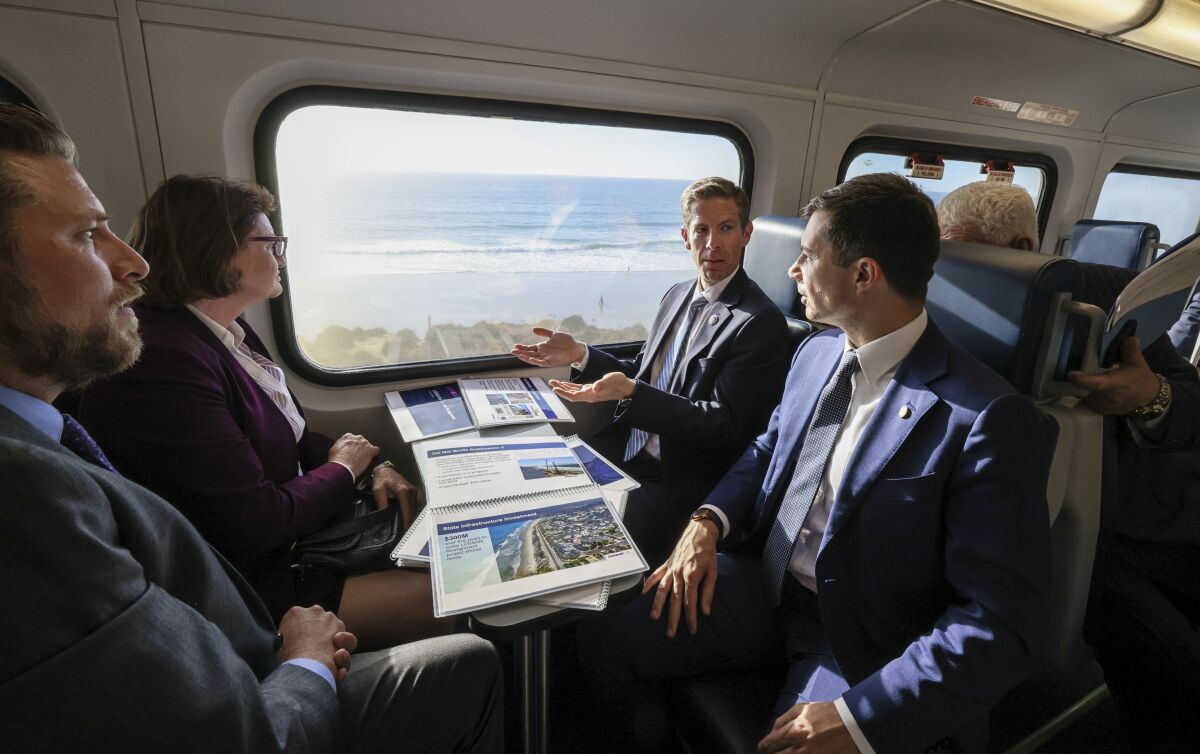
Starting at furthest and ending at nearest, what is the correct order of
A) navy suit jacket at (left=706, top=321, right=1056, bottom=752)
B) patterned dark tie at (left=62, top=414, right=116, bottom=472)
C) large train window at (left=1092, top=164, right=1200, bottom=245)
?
large train window at (left=1092, top=164, right=1200, bottom=245), navy suit jacket at (left=706, top=321, right=1056, bottom=752), patterned dark tie at (left=62, top=414, right=116, bottom=472)

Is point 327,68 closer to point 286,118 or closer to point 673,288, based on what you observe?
point 286,118

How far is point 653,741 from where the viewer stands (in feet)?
5.86

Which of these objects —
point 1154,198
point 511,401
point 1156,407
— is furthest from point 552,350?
point 1154,198

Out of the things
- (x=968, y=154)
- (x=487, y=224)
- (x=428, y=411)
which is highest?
(x=968, y=154)

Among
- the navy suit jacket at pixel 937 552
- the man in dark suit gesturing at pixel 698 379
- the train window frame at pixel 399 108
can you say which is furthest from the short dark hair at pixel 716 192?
the navy suit jacket at pixel 937 552

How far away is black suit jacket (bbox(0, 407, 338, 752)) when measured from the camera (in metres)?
0.71

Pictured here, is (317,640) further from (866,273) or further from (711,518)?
(866,273)

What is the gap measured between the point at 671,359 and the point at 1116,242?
404cm

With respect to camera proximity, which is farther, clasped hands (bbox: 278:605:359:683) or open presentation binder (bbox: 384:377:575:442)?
open presentation binder (bbox: 384:377:575:442)

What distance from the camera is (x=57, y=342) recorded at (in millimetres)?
999

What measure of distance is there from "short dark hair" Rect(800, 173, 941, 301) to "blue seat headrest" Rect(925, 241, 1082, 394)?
26 centimetres

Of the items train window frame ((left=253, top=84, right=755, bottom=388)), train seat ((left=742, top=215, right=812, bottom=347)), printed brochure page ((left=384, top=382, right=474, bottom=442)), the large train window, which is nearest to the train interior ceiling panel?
train window frame ((left=253, top=84, right=755, bottom=388))

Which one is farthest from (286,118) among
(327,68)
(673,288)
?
(673,288)

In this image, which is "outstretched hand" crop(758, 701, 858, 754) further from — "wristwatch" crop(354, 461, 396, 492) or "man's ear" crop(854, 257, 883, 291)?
"wristwatch" crop(354, 461, 396, 492)
